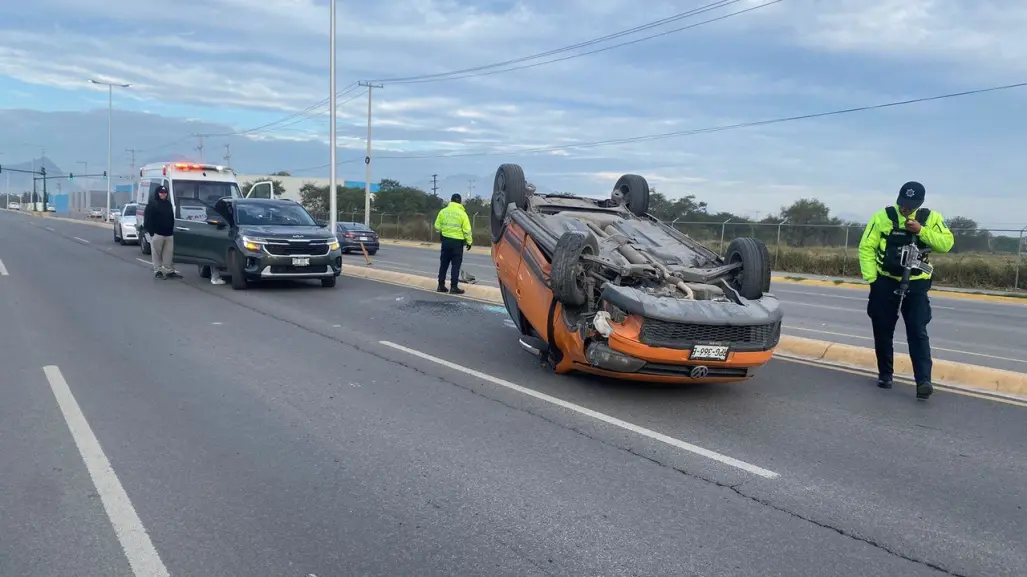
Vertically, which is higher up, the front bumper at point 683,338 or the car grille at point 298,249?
the car grille at point 298,249

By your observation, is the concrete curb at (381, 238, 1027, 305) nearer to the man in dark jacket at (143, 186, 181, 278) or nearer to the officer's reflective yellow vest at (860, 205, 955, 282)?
the officer's reflective yellow vest at (860, 205, 955, 282)

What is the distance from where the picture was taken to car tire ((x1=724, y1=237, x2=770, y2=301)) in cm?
720

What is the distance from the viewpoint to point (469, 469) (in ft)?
16.8

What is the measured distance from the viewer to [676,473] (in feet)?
16.8

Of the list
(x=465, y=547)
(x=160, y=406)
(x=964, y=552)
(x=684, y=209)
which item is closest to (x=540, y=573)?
(x=465, y=547)

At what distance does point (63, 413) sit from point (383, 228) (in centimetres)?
4671

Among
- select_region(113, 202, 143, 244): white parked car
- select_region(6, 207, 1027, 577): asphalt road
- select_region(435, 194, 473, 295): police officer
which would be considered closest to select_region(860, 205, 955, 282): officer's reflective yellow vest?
select_region(6, 207, 1027, 577): asphalt road

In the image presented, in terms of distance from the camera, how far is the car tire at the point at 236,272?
1431cm

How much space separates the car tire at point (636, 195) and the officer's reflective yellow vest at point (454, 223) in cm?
425

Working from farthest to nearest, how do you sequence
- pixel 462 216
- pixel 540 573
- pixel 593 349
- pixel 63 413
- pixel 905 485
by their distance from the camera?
pixel 462 216
pixel 593 349
pixel 63 413
pixel 905 485
pixel 540 573

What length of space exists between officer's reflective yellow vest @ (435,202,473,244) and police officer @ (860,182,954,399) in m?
7.43

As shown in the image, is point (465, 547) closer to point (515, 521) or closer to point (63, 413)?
point (515, 521)

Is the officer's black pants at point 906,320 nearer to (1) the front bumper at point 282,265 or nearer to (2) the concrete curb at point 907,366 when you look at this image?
(2) the concrete curb at point 907,366

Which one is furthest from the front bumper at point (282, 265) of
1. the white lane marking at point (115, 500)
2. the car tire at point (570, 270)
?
the car tire at point (570, 270)
